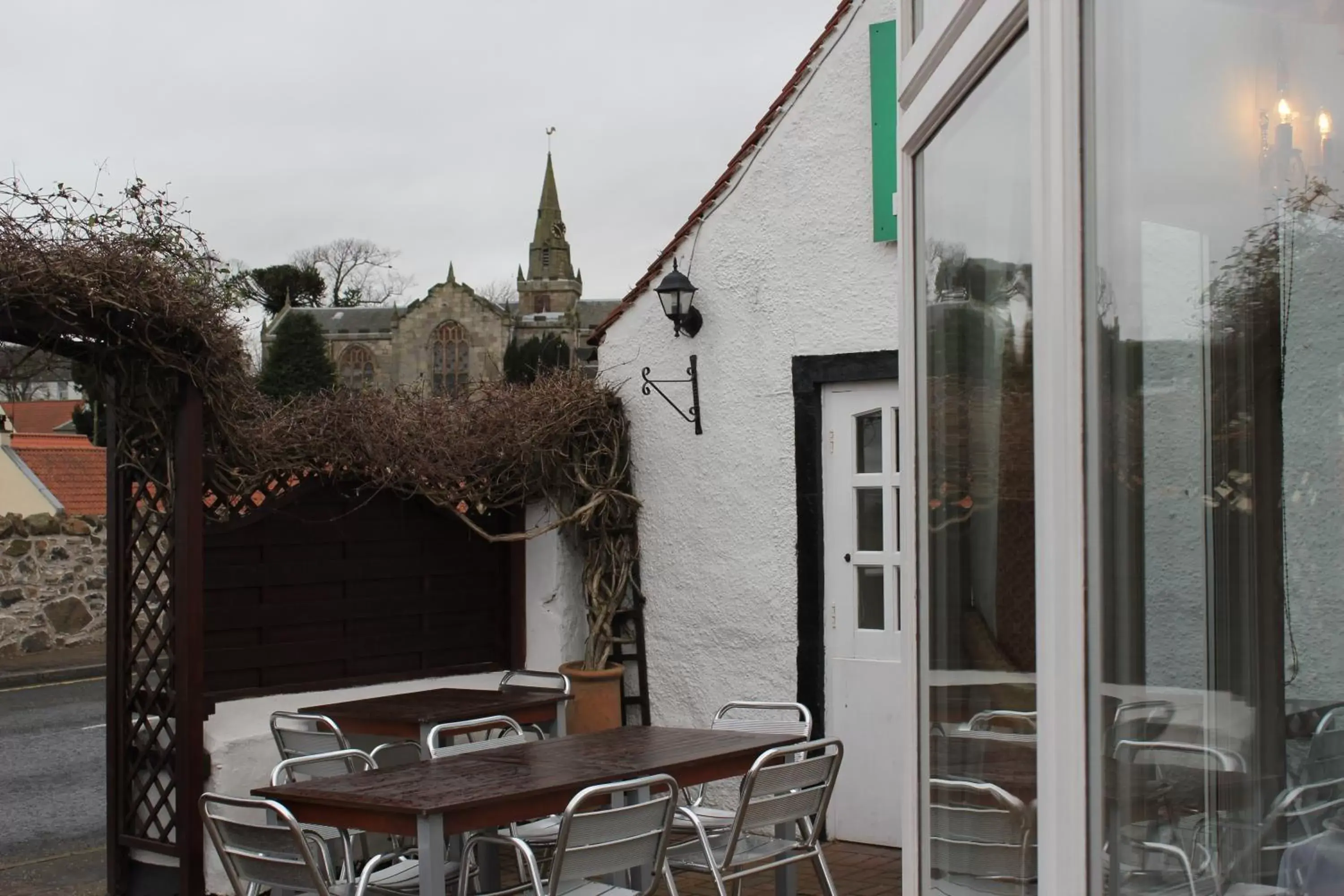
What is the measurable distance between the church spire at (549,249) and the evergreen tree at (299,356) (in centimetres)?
2779

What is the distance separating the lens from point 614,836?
3.80 metres

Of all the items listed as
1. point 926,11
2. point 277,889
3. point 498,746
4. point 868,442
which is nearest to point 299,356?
point 868,442

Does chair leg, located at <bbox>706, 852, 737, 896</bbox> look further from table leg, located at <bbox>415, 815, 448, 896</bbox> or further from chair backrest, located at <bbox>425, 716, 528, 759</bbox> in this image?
chair backrest, located at <bbox>425, 716, 528, 759</bbox>

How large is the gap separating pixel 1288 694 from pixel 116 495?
5.59 meters

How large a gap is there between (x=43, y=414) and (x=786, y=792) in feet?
162

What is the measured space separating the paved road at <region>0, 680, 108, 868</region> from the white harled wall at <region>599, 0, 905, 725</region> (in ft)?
10.4

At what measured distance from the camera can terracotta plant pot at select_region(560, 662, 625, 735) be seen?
7102 millimetres

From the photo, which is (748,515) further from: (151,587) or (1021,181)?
(1021,181)

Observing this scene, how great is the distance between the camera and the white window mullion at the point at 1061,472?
1.42 meters

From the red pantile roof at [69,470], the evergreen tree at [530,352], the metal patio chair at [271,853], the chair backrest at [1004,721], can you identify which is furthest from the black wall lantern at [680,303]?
the evergreen tree at [530,352]

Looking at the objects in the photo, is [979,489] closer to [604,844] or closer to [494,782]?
[604,844]

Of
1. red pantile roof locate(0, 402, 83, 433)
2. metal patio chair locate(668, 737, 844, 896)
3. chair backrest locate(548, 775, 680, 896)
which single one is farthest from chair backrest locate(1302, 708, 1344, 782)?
red pantile roof locate(0, 402, 83, 433)

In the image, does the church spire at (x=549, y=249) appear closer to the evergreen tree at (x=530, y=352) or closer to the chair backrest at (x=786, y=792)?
the evergreen tree at (x=530, y=352)

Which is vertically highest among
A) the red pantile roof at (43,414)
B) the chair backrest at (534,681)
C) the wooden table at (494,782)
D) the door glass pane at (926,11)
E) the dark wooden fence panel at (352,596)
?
the red pantile roof at (43,414)
